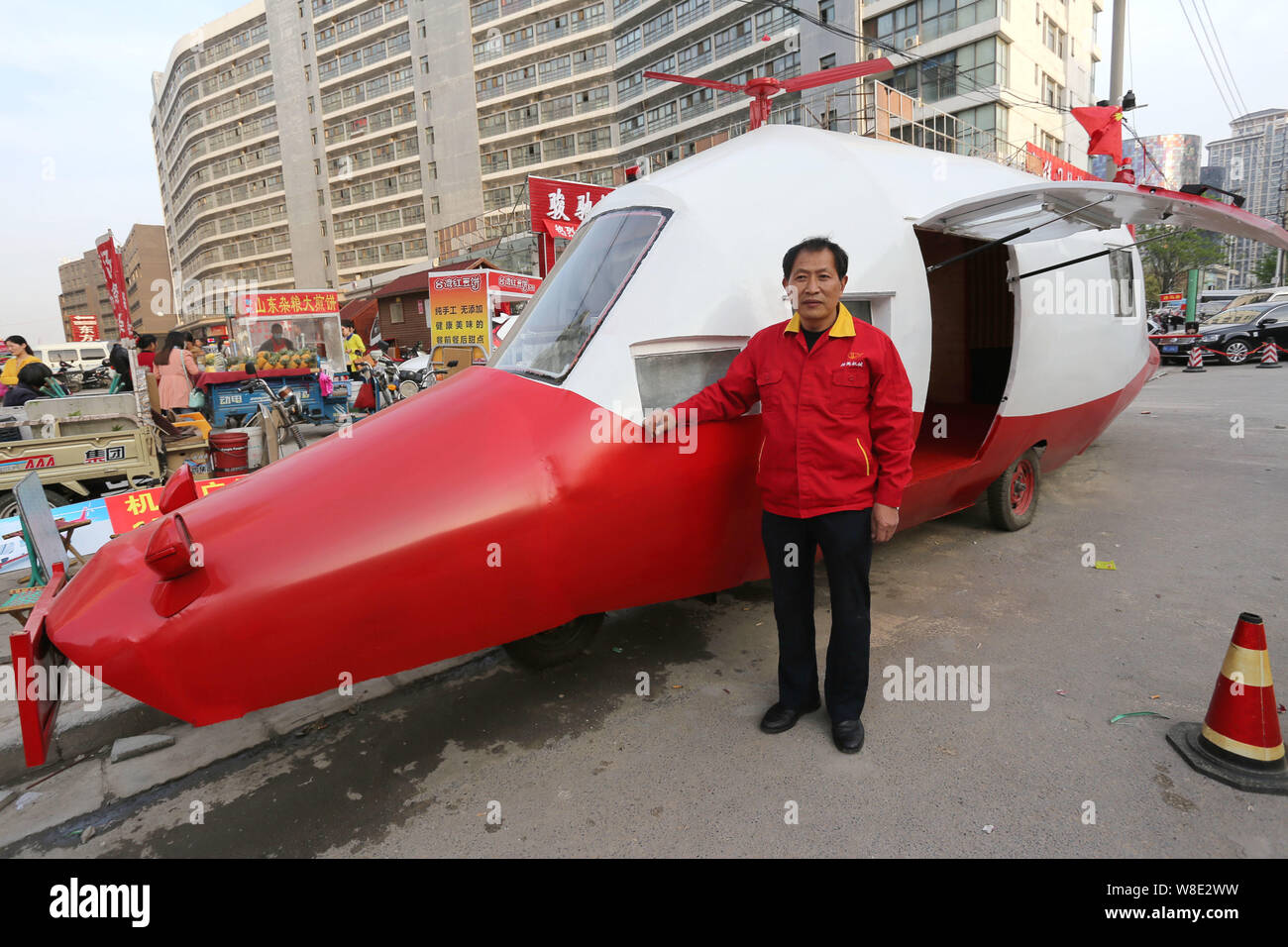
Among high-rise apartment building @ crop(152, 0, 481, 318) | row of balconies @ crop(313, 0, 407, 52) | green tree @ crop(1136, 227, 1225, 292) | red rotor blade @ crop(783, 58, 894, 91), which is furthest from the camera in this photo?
row of balconies @ crop(313, 0, 407, 52)

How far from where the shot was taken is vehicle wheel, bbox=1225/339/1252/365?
1920 cm

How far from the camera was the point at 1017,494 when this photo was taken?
5949 millimetres

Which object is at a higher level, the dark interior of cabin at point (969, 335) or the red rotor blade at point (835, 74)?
the red rotor blade at point (835, 74)

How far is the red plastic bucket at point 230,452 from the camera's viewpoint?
6.86m

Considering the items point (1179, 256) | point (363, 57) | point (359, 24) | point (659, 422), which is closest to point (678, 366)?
point (659, 422)

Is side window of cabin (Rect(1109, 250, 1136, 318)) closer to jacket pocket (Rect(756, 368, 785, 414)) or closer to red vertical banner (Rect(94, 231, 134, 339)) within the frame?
jacket pocket (Rect(756, 368, 785, 414))

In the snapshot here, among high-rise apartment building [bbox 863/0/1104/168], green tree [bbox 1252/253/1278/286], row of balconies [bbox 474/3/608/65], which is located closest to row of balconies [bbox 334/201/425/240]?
row of balconies [bbox 474/3/608/65]

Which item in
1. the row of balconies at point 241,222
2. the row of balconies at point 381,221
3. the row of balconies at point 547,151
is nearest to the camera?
the row of balconies at point 547,151

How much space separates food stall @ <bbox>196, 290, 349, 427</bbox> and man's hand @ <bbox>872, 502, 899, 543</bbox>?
12.1 m

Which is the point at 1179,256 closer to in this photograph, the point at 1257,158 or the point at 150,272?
the point at 1257,158

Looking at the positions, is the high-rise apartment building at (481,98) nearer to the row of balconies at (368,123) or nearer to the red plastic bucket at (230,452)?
the row of balconies at (368,123)

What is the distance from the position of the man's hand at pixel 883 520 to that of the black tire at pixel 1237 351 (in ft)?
74.9

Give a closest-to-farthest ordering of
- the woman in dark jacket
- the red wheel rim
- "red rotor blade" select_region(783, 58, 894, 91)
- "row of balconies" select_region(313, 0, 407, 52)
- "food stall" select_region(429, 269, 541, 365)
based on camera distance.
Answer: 1. "red rotor blade" select_region(783, 58, 894, 91)
2. the red wheel rim
3. the woman in dark jacket
4. "food stall" select_region(429, 269, 541, 365)
5. "row of balconies" select_region(313, 0, 407, 52)

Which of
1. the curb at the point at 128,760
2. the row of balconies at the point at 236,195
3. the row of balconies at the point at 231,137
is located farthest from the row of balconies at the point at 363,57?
the curb at the point at 128,760
